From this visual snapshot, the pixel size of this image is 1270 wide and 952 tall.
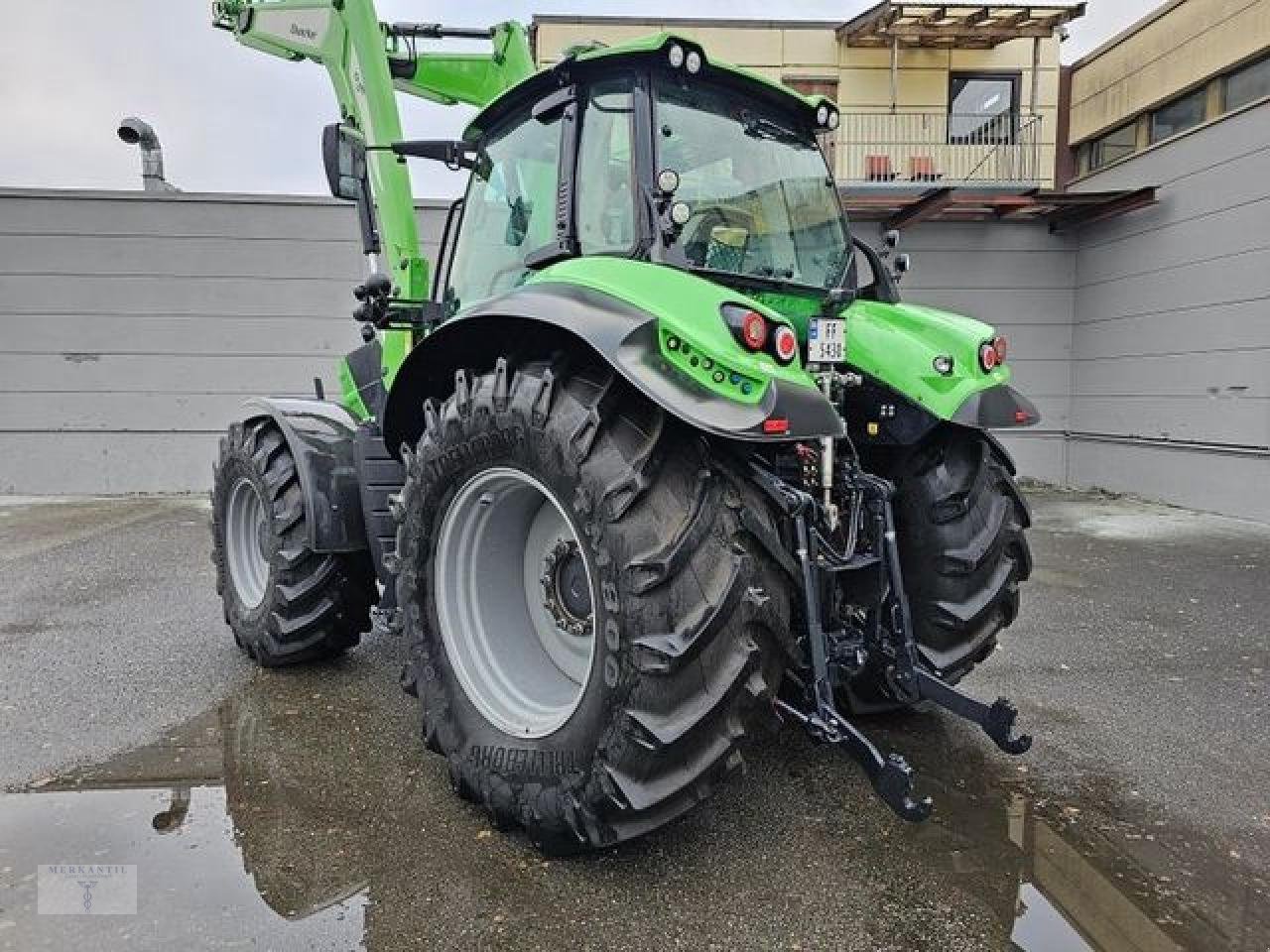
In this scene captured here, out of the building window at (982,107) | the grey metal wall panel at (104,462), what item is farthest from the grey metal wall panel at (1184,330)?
the grey metal wall panel at (104,462)

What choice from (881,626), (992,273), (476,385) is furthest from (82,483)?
(992,273)

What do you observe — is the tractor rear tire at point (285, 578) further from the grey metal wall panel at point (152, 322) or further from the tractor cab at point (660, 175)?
the grey metal wall panel at point (152, 322)

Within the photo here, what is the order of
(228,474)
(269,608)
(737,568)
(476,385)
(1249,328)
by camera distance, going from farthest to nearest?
(1249,328) → (228,474) → (269,608) → (476,385) → (737,568)

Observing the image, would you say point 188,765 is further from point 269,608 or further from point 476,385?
point 476,385

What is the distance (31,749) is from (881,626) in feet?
10.3

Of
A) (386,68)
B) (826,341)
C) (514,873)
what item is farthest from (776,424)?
(386,68)

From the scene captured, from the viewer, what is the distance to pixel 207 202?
404 inches

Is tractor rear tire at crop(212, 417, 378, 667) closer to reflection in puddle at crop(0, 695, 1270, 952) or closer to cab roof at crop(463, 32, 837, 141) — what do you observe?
reflection in puddle at crop(0, 695, 1270, 952)

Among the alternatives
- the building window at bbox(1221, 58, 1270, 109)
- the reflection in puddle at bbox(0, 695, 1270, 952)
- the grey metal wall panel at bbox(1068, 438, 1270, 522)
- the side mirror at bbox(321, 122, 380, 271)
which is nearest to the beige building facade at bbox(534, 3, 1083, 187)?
the building window at bbox(1221, 58, 1270, 109)

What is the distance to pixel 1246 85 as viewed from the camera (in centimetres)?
990

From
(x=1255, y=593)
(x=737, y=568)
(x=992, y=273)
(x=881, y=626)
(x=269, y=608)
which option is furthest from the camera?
(x=992, y=273)

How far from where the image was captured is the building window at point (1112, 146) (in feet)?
41.0

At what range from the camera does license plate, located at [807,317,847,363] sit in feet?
9.70

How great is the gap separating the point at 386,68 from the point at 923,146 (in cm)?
1353
